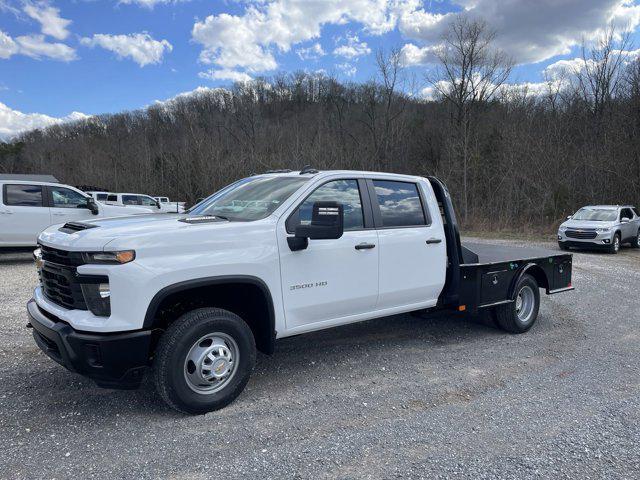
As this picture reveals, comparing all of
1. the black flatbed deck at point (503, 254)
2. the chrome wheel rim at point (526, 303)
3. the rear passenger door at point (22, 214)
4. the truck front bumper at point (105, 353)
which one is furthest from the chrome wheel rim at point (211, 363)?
the rear passenger door at point (22, 214)

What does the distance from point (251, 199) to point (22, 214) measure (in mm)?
9691

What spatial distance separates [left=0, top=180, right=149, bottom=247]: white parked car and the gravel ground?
22.1ft

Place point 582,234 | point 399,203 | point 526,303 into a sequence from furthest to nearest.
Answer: point 582,234 → point 526,303 → point 399,203

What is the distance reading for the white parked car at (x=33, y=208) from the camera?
11.5m

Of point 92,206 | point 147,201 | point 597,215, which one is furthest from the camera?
point 147,201

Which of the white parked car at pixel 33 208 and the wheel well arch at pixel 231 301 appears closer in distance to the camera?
the wheel well arch at pixel 231 301

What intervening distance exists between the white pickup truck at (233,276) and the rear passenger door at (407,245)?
14mm

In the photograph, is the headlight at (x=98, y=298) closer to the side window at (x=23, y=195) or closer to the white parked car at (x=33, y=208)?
the white parked car at (x=33, y=208)

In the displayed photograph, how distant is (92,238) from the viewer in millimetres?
3426

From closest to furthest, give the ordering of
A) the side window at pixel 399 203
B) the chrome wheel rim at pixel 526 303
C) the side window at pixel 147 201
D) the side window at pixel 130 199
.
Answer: the side window at pixel 399 203 < the chrome wheel rim at pixel 526 303 < the side window at pixel 147 201 < the side window at pixel 130 199

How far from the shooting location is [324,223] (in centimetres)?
378

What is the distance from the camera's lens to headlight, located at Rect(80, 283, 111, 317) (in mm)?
3330

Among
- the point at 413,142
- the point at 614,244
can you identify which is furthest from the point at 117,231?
the point at 413,142

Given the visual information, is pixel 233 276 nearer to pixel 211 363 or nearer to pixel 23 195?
pixel 211 363
